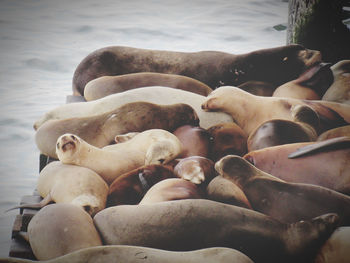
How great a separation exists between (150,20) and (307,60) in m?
4.75

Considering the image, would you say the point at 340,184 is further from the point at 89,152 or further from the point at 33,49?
the point at 33,49

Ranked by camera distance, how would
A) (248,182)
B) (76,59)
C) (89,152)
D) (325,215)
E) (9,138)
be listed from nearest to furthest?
(325,215) < (248,182) < (89,152) < (9,138) < (76,59)

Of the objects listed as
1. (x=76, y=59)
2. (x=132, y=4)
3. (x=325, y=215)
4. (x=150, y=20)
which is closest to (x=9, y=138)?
(x=76, y=59)

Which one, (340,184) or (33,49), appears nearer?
(340,184)

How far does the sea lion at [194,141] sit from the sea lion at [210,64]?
0.94 m

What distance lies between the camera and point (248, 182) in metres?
1.55

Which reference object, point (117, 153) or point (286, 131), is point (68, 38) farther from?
point (286, 131)

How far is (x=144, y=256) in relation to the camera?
1207mm

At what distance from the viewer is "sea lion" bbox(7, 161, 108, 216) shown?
1.59m

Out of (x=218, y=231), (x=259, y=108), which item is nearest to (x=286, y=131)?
(x=259, y=108)

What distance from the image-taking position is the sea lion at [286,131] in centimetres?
188

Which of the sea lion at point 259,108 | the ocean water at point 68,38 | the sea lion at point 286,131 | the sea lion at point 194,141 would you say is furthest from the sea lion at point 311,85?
the ocean water at point 68,38

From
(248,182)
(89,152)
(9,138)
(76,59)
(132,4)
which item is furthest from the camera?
(132,4)

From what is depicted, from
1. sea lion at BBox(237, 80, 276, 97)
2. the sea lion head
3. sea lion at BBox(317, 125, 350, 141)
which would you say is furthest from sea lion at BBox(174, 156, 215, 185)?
sea lion at BBox(237, 80, 276, 97)
